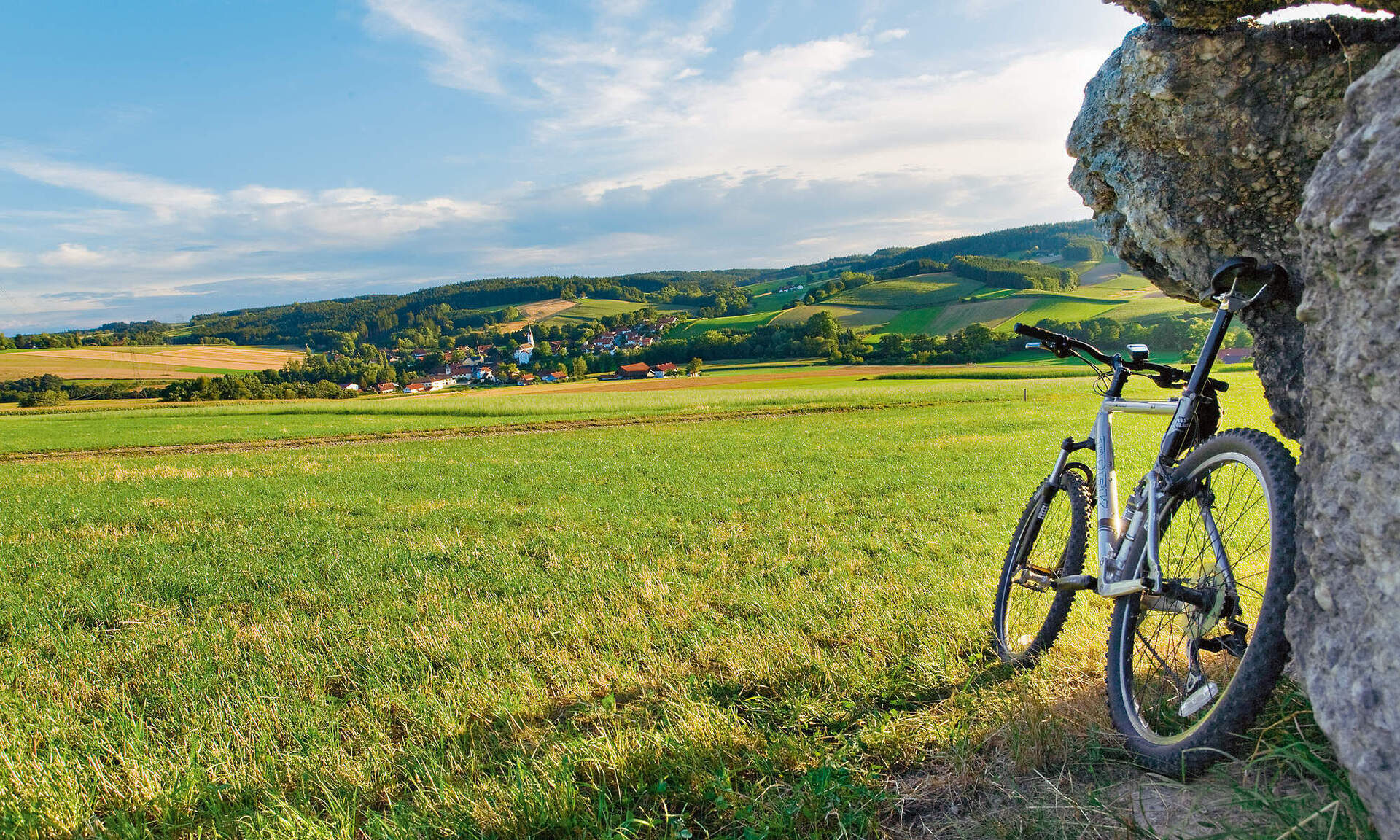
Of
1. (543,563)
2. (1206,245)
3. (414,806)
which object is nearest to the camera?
(414,806)

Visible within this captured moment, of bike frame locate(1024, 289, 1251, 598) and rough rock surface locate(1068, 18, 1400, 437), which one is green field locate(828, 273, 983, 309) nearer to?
rough rock surface locate(1068, 18, 1400, 437)

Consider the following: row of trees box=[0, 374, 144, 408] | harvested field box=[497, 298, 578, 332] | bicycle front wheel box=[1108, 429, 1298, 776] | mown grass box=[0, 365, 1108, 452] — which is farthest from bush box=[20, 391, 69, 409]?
bicycle front wheel box=[1108, 429, 1298, 776]

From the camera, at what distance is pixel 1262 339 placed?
338cm

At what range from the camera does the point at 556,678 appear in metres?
4.69

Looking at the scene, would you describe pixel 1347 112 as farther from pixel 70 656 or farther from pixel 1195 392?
pixel 70 656

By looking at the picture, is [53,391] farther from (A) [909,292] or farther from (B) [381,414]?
(A) [909,292]

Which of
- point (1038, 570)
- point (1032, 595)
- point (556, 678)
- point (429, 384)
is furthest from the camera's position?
point (429, 384)

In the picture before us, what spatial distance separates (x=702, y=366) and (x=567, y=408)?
49.5 metres

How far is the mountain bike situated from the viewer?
251 centimetres

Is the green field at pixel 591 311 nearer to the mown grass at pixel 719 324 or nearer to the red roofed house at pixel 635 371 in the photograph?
the mown grass at pixel 719 324

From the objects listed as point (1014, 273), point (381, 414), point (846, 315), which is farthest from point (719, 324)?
point (381, 414)

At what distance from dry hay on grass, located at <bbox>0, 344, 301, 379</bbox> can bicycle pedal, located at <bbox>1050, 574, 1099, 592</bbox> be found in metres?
95.7

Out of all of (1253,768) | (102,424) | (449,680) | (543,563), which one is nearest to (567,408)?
(102,424)

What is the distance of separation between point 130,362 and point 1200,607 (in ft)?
380
